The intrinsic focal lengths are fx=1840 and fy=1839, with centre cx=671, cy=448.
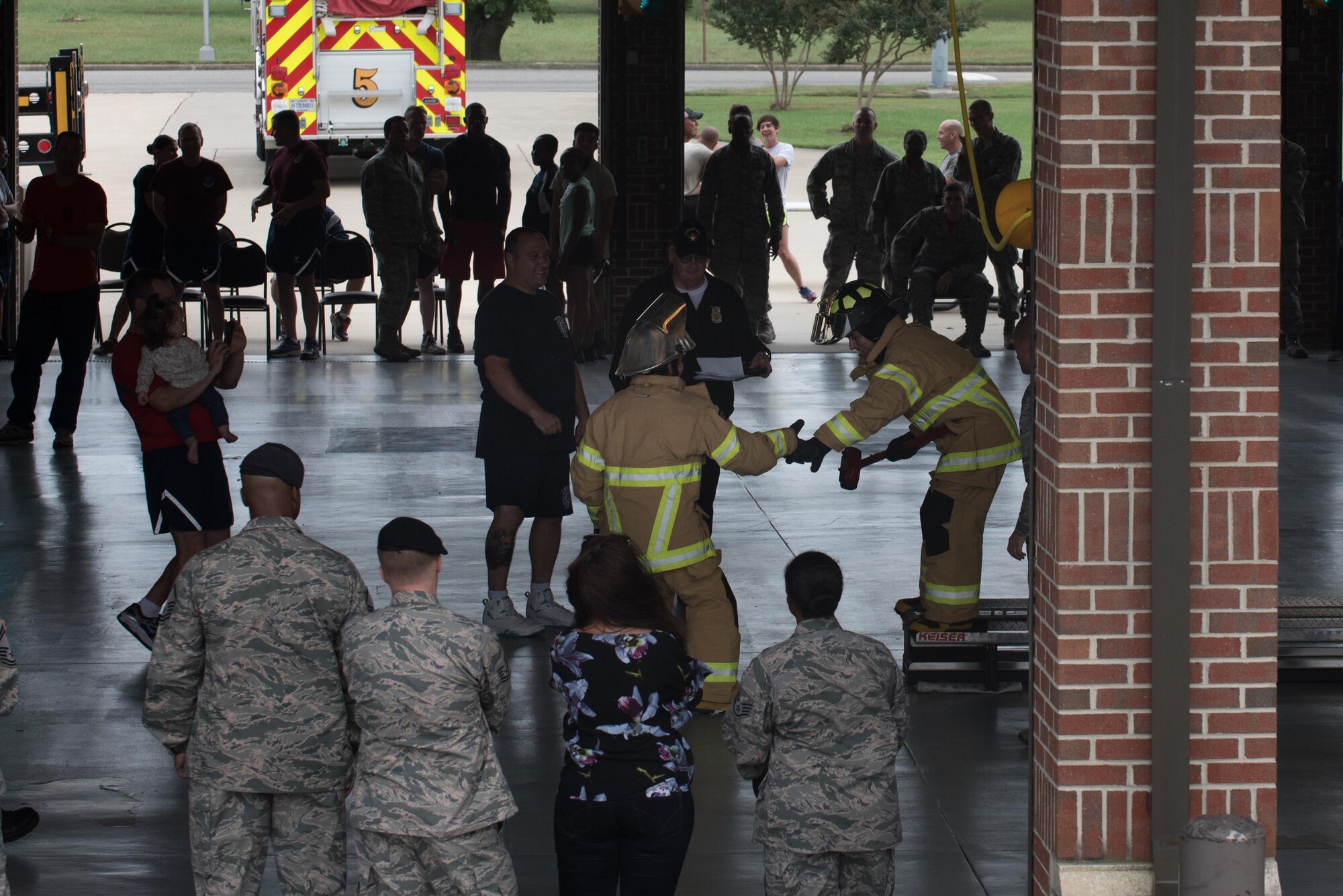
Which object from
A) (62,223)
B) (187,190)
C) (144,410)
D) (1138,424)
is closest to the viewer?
(1138,424)

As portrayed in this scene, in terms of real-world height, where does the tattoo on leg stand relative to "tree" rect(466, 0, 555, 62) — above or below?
below

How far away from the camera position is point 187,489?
27.3 ft

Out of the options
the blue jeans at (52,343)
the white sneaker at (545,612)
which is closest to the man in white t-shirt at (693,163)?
the blue jeans at (52,343)

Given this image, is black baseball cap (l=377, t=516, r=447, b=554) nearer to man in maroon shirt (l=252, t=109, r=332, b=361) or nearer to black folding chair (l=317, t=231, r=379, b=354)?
man in maroon shirt (l=252, t=109, r=332, b=361)

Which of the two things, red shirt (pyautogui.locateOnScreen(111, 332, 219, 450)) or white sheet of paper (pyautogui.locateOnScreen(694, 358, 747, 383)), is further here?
white sheet of paper (pyautogui.locateOnScreen(694, 358, 747, 383))

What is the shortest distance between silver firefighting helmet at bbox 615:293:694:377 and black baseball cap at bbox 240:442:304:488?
2114mm

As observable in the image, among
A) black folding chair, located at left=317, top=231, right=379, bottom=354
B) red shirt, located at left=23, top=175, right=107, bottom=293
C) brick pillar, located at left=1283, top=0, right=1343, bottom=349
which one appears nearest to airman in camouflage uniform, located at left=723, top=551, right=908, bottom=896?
red shirt, located at left=23, top=175, right=107, bottom=293

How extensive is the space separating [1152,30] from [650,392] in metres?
2.81

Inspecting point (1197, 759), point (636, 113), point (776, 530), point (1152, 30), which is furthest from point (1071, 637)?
point (636, 113)

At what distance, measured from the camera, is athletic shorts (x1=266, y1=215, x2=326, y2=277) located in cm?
1680

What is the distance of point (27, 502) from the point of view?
39.2 feet

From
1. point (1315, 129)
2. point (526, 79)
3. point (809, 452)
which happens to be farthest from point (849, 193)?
point (526, 79)

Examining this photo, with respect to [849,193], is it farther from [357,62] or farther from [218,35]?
[218,35]

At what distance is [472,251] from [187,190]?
8.55 feet
